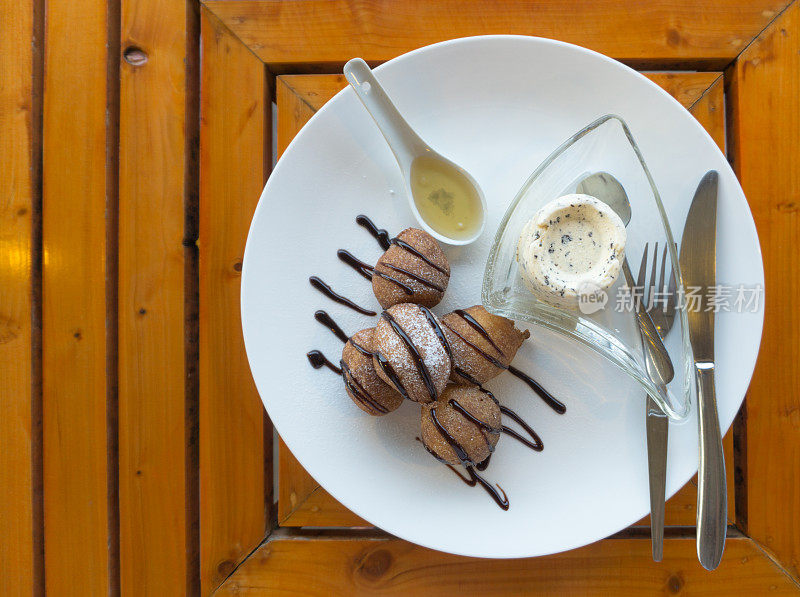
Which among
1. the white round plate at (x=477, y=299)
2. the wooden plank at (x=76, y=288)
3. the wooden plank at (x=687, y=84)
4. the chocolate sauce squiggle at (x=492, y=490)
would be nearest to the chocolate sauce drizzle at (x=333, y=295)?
the white round plate at (x=477, y=299)

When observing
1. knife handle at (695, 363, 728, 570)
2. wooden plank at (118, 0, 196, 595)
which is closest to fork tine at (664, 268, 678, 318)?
knife handle at (695, 363, 728, 570)

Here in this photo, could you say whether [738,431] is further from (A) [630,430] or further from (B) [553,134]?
(B) [553,134]

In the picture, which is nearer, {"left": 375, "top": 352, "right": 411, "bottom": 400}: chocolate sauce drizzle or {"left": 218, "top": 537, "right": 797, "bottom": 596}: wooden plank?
{"left": 375, "top": 352, "right": 411, "bottom": 400}: chocolate sauce drizzle

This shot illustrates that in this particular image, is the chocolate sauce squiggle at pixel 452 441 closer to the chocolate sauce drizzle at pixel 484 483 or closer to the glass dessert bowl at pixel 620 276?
the chocolate sauce drizzle at pixel 484 483

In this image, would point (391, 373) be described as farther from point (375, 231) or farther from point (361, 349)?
point (375, 231)

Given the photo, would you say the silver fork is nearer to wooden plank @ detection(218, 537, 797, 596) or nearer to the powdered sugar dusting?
wooden plank @ detection(218, 537, 797, 596)

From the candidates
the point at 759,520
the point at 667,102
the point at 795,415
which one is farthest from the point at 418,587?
the point at 667,102
